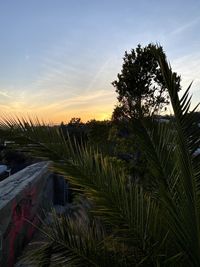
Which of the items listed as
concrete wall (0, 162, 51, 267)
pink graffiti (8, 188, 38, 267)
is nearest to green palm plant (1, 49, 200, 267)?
concrete wall (0, 162, 51, 267)

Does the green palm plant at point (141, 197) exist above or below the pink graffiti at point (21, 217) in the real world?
above

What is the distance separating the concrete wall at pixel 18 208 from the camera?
7367 mm

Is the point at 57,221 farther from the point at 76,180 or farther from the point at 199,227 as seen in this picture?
the point at 199,227

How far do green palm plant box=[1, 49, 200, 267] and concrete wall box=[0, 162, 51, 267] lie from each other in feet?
6.98

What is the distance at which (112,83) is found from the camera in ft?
67.6

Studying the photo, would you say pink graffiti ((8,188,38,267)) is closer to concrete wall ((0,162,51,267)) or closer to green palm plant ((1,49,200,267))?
concrete wall ((0,162,51,267))

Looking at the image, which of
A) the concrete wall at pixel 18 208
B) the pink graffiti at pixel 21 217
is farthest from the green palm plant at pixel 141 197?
the pink graffiti at pixel 21 217

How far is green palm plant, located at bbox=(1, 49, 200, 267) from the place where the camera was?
3.06 metres

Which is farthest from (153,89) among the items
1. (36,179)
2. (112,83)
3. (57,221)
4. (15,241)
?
(57,221)

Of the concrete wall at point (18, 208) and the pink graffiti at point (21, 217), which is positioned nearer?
the concrete wall at point (18, 208)

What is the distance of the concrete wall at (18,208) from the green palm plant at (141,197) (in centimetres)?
213

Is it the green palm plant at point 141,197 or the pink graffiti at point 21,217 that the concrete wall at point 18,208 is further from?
the green palm plant at point 141,197

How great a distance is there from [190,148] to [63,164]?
39.0 inches

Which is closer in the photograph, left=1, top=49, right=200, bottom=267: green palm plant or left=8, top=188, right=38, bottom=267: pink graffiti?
left=1, top=49, right=200, bottom=267: green palm plant
